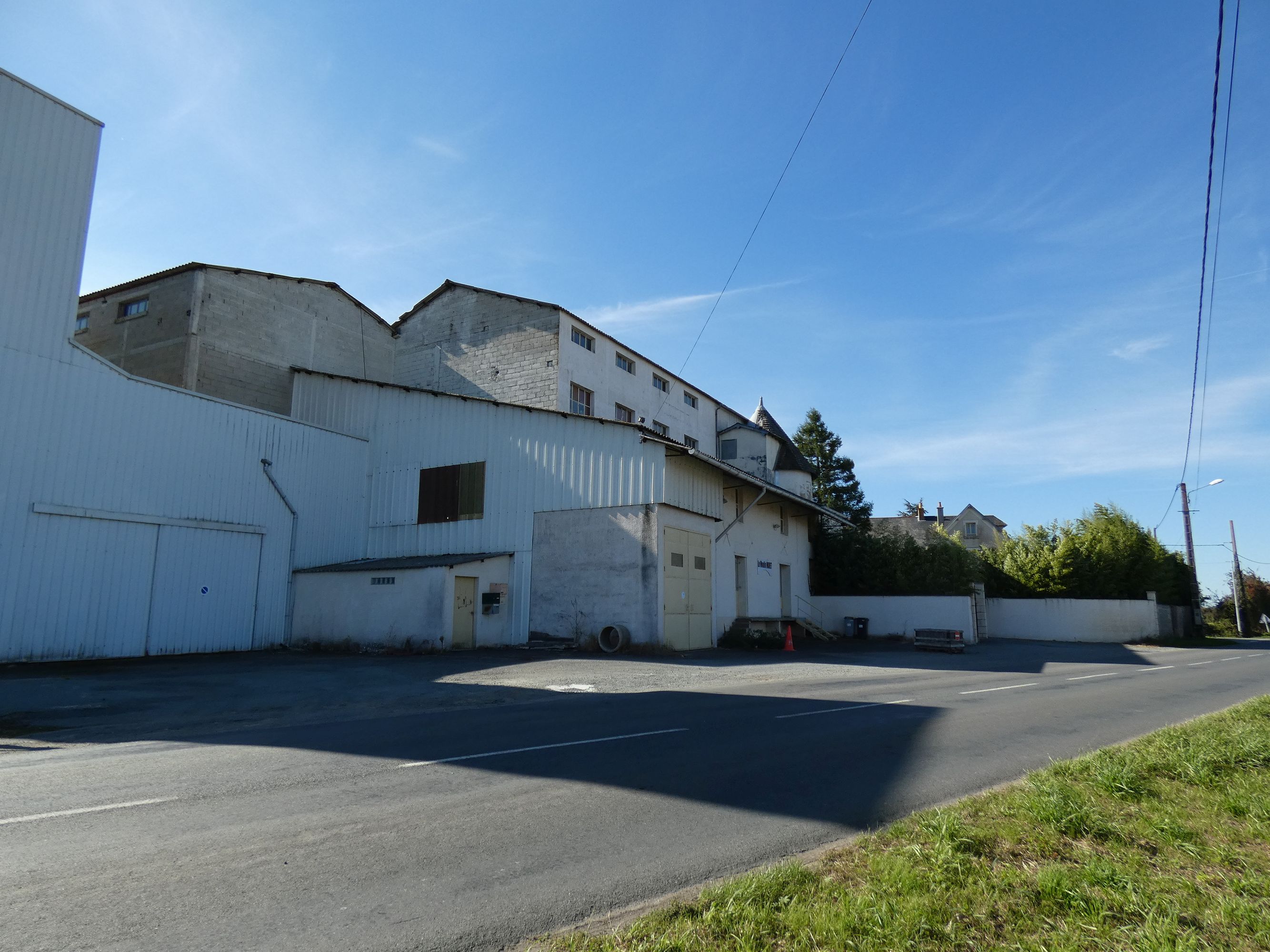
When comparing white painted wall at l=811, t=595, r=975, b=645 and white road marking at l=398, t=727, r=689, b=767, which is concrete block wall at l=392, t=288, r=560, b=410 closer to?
white painted wall at l=811, t=595, r=975, b=645

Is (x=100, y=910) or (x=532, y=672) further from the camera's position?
(x=532, y=672)

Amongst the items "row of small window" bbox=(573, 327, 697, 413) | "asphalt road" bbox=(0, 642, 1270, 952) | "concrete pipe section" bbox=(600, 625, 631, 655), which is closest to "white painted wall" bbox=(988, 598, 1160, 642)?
"row of small window" bbox=(573, 327, 697, 413)

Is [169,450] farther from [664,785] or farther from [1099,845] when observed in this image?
[1099,845]

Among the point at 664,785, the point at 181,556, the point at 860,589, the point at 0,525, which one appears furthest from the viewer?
the point at 860,589

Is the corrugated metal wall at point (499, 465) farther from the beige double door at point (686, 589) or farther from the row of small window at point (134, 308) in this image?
the row of small window at point (134, 308)

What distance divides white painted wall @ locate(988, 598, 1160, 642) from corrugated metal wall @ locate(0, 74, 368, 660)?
30291 mm

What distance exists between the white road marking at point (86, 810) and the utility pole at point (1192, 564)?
154 feet

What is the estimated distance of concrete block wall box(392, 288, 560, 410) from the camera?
29656 millimetres

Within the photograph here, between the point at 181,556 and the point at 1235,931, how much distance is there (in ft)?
76.5

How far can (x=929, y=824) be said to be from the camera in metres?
4.83

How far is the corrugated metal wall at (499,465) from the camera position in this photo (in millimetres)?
22203

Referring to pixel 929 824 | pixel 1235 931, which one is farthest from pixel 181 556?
pixel 1235 931

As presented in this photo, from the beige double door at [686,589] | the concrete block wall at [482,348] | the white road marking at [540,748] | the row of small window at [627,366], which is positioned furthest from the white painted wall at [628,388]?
the white road marking at [540,748]

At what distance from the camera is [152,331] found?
89.2 feet
